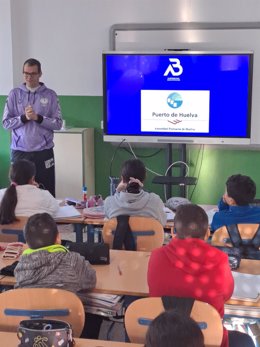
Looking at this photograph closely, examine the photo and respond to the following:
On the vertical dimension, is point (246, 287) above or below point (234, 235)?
below

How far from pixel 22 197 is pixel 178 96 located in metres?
2.65

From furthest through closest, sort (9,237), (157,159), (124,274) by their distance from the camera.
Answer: (157,159) → (9,237) → (124,274)

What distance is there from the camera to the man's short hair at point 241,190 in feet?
11.1

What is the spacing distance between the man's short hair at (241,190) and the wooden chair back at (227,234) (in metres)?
0.27

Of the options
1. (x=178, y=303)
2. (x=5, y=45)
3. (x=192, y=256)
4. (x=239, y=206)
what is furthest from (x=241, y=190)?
(x=5, y=45)

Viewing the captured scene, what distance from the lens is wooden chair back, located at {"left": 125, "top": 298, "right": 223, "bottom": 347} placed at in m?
2.18

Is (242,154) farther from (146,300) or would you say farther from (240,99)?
(146,300)

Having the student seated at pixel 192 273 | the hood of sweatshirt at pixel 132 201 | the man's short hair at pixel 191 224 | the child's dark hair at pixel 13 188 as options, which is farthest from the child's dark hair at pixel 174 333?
the child's dark hair at pixel 13 188

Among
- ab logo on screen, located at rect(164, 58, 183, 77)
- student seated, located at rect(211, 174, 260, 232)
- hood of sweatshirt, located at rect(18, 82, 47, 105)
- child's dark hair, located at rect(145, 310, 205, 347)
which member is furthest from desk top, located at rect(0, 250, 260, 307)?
ab logo on screen, located at rect(164, 58, 183, 77)

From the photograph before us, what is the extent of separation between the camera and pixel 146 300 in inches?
87.0

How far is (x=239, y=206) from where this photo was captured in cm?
341

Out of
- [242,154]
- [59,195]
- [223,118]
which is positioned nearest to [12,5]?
[59,195]

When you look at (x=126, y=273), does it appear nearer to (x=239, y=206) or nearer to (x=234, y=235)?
(x=234, y=235)

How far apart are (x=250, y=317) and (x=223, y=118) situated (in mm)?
3486
